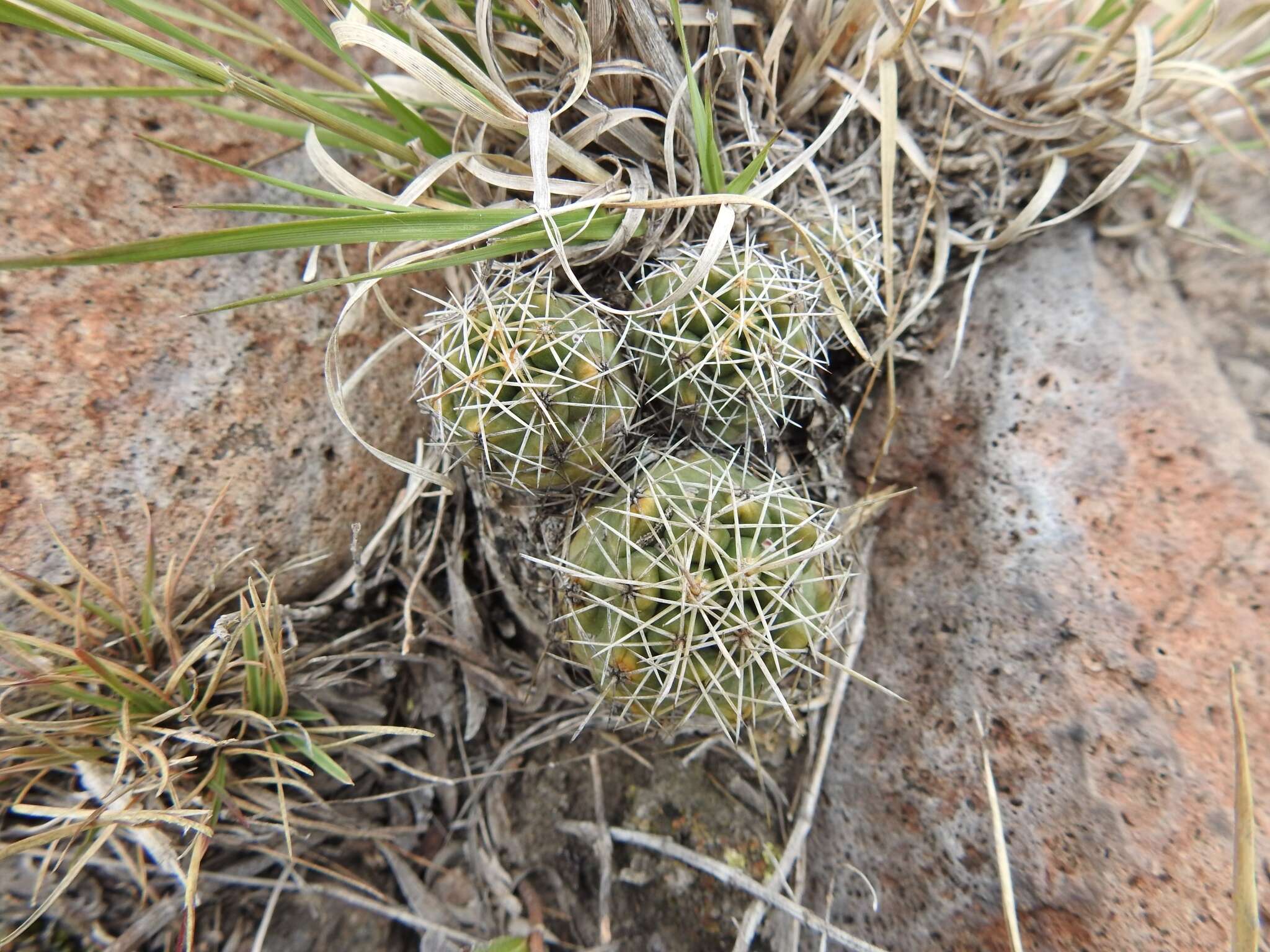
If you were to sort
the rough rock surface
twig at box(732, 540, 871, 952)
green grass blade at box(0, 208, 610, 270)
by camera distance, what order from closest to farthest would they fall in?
green grass blade at box(0, 208, 610, 270) → twig at box(732, 540, 871, 952) → the rough rock surface

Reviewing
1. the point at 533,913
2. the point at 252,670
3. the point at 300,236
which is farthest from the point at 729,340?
the point at 533,913

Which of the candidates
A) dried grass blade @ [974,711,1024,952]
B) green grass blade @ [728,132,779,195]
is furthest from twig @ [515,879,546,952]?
green grass blade @ [728,132,779,195]

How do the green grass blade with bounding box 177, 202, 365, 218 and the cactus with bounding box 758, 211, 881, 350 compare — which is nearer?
the green grass blade with bounding box 177, 202, 365, 218

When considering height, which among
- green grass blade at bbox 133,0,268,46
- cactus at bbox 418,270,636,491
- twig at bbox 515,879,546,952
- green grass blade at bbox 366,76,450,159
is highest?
green grass blade at bbox 133,0,268,46

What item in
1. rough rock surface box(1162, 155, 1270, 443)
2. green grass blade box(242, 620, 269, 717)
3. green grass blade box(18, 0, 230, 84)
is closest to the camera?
green grass blade box(18, 0, 230, 84)

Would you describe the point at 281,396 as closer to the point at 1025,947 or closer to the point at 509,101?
the point at 509,101

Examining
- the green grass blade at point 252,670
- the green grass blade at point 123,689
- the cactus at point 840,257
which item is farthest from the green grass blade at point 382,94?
the green grass blade at point 123,689

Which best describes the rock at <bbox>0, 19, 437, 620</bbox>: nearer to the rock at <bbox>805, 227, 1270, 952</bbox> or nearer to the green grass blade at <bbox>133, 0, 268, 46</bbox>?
the green grass blade at <bbox>133, 0, 268, 46</bbox>
